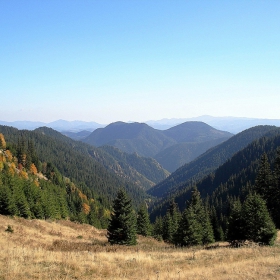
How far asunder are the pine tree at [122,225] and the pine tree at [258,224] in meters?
14.8

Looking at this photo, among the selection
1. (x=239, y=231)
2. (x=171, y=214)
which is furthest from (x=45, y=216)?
(x=239, y=231)

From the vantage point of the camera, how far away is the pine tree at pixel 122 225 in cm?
2891

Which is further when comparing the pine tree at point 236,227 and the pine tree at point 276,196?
the pine tree at point 276,196

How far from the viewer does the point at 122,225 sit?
96.1 ft

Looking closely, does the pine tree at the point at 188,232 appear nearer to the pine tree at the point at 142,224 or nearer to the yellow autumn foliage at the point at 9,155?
the pine tree at the point at 142,224

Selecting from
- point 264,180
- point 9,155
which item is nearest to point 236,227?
point 264,180

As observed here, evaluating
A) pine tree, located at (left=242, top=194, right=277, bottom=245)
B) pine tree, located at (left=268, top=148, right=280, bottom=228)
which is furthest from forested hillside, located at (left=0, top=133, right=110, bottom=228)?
pine tree, located at (left=268, top=148, right=280, bottom=228)

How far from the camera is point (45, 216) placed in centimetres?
5403

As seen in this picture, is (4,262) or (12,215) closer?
(4,262)

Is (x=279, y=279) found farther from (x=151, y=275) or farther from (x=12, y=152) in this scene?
(x=12, y=152)

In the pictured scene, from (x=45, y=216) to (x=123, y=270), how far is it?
49.8 metres

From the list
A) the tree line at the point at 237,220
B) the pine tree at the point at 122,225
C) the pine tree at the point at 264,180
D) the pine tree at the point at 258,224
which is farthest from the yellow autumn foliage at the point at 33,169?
the pine tree at the point at 258,224

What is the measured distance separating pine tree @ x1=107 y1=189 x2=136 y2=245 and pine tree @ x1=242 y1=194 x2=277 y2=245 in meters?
14.8

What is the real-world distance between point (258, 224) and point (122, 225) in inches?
664
